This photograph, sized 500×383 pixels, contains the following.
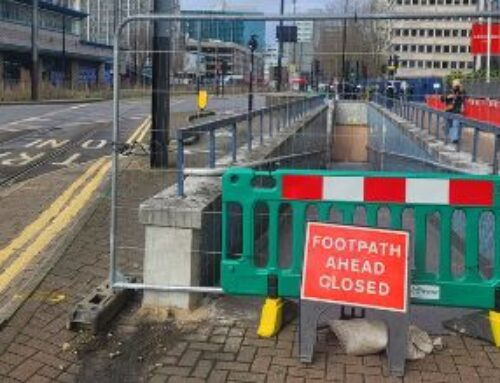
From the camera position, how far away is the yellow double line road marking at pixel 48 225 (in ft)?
23.1

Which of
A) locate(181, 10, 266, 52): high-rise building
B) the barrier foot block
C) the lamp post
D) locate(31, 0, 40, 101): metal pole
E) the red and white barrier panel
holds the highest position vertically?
locate(31, 0, 40, 101): metal pole

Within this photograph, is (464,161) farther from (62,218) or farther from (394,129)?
(394,129)

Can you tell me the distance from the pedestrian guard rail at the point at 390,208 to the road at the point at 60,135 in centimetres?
352

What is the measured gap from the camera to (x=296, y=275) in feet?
17.7

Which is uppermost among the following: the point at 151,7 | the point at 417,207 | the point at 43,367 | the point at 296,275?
the point at 151,7

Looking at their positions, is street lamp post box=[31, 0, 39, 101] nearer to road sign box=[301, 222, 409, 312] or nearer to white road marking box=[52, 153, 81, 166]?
white road marking box=[52, 153, 81, 166]

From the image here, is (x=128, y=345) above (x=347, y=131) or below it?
below

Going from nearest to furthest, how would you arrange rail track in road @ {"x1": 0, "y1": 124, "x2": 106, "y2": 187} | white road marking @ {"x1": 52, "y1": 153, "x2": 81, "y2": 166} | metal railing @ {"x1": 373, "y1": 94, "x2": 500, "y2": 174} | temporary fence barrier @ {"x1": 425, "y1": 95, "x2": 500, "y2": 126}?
metal railing @ {"x1": 373, "y1": 94, "x2": 500, "y2": 174}
rail track in road @ {"x1": 0, "y1": 124, "x2": 106, "y2": 187}
white road marking @ {"x1": 52, "y1": 153, "x2": 81, "y2": 166}
temporary fence barrier @ {"x1": 425, "y1": 95, "x2": 500, "y2": 126}

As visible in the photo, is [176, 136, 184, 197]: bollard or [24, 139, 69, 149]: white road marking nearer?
[176, 136, 184, 197]: bollard

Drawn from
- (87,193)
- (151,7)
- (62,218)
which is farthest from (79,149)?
(62,218)

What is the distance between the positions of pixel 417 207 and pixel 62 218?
17.1ft

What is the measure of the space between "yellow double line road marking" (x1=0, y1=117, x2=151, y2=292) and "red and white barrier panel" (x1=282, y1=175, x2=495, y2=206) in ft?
8.51

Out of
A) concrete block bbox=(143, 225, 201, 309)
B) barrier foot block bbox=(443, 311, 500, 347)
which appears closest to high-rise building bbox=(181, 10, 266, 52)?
concrete block bbox=(143, 225, 201, 309)

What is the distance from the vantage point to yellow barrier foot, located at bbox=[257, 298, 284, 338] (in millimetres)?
5324
